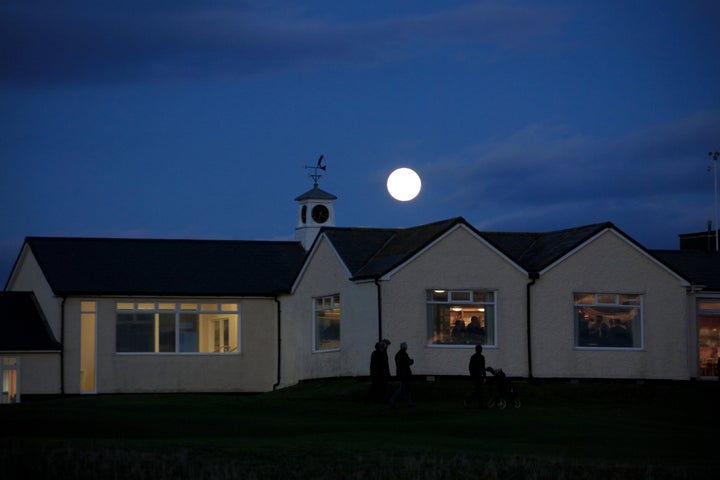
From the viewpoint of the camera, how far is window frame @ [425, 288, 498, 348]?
115 feet

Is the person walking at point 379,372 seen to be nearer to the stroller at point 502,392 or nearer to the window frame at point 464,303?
the stroller at point 502,392

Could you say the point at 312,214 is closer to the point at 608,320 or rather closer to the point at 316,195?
the point at 316,195

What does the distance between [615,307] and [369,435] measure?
566 inches

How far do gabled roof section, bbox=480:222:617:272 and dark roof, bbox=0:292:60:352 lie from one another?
44.0ft

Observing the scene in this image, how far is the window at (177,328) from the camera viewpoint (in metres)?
39.4

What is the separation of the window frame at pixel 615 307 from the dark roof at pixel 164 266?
9.20 m

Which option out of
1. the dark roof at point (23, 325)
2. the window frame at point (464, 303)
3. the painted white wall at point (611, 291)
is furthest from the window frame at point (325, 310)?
the dark roof at point (23, 325)

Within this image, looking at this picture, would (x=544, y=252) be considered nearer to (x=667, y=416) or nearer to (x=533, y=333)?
(x=533, y=333)

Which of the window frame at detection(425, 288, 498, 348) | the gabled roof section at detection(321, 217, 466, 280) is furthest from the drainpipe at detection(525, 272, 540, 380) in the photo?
the gabled roof section at detection(321, 217, 466, 280)

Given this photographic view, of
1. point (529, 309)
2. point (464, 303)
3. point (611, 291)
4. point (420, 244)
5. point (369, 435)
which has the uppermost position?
point (420, 244)

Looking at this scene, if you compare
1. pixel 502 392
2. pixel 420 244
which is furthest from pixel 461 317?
pixel 502 392

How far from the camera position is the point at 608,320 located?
36.4 meters

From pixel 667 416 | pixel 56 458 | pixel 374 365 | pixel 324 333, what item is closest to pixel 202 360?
pixel 324 333

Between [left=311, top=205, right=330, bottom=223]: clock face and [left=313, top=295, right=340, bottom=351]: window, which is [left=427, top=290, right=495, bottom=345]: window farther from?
[left=311, top=205, right=330, bottom=223]: clock face
